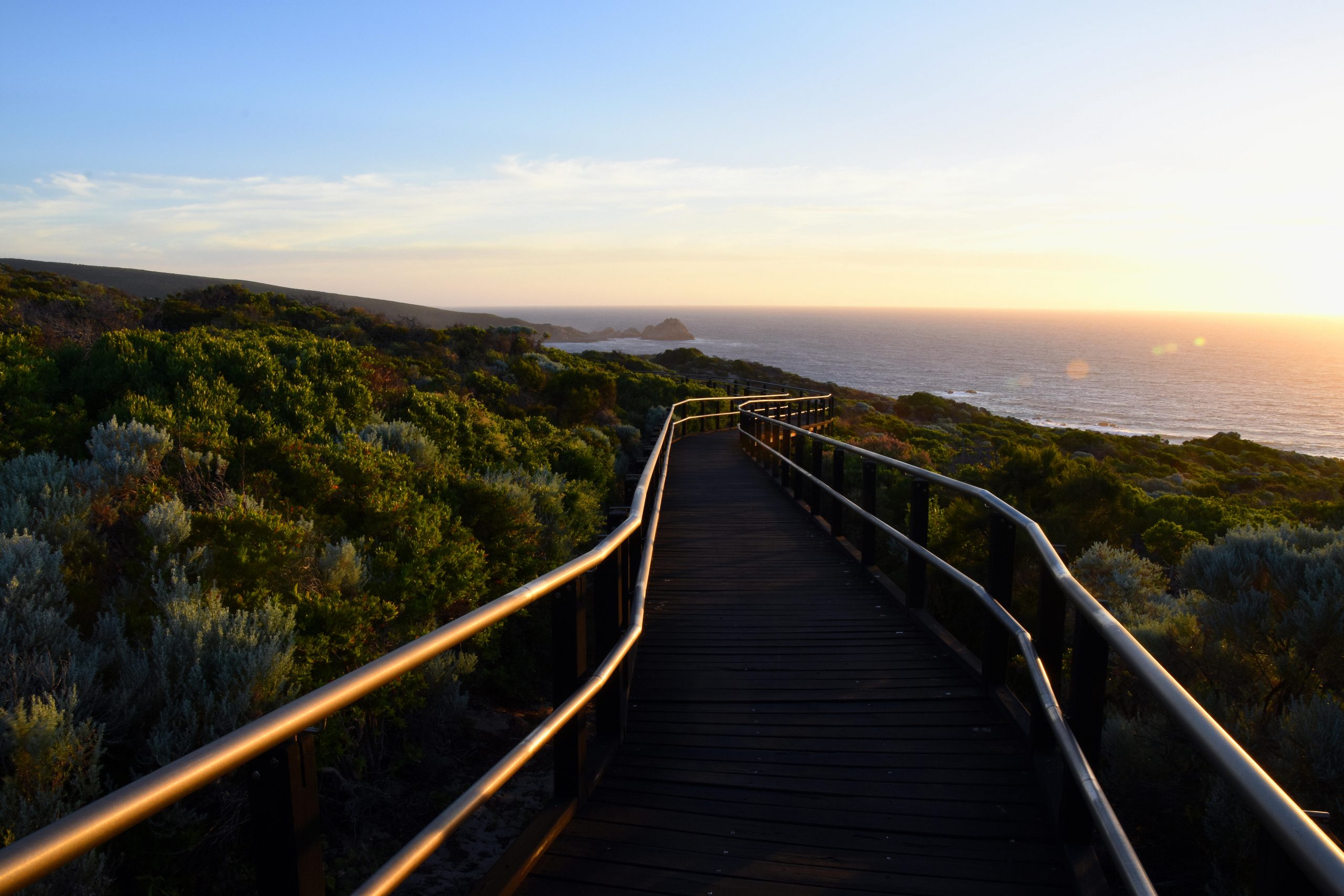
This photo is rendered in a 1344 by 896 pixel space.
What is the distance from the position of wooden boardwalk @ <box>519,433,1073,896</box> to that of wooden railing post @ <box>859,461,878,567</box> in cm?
65

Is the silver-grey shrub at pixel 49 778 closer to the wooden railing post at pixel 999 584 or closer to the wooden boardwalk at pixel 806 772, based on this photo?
the wooden boardwalk at pixel 806 772

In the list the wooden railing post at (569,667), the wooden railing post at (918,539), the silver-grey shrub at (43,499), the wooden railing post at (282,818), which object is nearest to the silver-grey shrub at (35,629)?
the silver-grey shrub at (43,499)

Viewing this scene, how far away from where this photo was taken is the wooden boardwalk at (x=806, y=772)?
8.52 ft

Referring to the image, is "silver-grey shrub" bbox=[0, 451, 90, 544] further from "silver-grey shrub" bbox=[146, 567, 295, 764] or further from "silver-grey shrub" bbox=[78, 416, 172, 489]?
"silver-grey shrub" bbox=[146, 567, 295, 764]

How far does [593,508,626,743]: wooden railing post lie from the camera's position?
3.42 metres

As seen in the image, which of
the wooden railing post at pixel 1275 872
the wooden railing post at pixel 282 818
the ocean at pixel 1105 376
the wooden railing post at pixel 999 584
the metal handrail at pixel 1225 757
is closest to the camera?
the metal handrail at pixel 1225 757

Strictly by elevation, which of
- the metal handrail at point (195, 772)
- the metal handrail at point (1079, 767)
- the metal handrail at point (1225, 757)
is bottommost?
the metal handrail at point (1079, 767)

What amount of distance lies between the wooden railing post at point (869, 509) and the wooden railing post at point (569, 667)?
359 cm

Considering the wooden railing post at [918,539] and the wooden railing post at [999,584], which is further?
the wooden railing post at [918,539]

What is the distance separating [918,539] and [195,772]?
448cm

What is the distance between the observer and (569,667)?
2.82 metres

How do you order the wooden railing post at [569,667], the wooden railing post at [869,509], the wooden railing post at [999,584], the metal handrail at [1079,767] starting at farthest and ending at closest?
the wooden railing post at [869,509] → the wooden railing post at [999,584] → the wooden railing post at [569,667] → the metal handrail at [1079,767]

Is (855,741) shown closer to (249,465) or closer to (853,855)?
(853,855)

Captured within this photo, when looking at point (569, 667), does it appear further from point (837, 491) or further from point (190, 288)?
point (190, 288)
